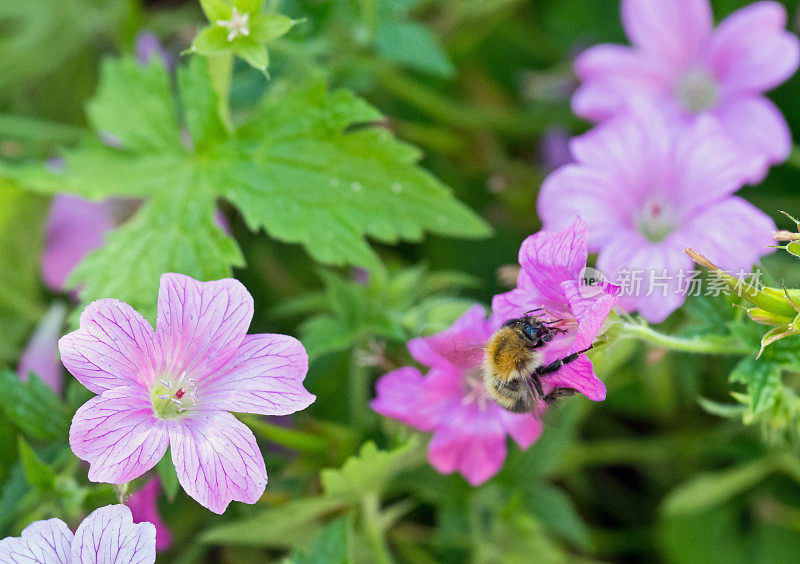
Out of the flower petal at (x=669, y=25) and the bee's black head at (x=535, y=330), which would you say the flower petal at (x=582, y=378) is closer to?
the bee's black head at (x=535, y=330)

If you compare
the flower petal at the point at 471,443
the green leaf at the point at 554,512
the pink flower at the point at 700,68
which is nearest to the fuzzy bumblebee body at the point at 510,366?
the flower petal at the point at 471,443

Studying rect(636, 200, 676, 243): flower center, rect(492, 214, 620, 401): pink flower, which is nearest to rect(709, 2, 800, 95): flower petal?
rect(636, 200, 676, 243): flower center

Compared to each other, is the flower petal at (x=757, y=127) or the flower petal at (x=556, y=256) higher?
the flower petal at (x=556, y=256)

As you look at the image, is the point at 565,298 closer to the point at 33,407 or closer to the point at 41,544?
the point at 41,544

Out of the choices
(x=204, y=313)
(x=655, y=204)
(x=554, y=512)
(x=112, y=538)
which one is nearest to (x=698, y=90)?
(x=655, y=204)

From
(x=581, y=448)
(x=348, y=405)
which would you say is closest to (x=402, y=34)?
(x=348, y=405)

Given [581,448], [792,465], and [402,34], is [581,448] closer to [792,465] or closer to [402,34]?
[792,465]

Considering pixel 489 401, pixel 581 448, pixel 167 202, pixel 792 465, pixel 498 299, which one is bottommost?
pixel 581 448
